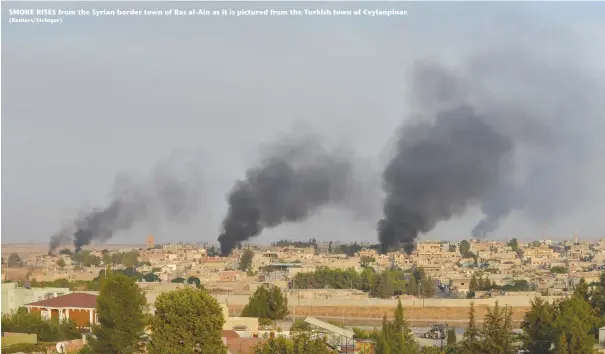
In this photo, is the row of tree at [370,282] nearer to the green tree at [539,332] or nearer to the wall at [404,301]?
the wall at [404,301]

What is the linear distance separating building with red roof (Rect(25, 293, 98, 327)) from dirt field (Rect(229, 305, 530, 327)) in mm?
6701

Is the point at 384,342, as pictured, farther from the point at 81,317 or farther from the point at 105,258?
the point at 105,258

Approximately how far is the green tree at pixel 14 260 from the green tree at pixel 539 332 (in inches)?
1191

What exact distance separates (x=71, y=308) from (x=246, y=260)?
84.3 feet

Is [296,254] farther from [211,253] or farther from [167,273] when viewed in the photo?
[167,273]

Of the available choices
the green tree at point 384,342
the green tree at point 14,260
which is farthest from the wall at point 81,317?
the green tree at point 14,260

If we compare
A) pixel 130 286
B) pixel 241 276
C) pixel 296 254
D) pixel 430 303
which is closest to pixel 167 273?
pixel 241 276

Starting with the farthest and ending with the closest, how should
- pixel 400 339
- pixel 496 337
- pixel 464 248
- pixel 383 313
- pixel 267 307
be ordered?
pixel 464 248 → pixel 383 313 → pixel 267 307 → pixel 400 339 → pixel 496 337

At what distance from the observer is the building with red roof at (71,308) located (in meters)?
18.0

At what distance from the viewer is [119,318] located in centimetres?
1184

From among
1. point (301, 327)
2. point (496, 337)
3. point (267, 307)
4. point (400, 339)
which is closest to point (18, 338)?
point (301, 327)

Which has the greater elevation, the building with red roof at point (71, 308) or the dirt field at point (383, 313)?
the building with red roof at point (71, 308)

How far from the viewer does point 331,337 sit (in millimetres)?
13938

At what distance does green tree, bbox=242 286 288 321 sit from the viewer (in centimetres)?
2122
